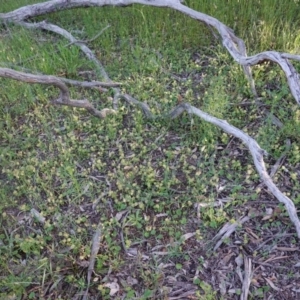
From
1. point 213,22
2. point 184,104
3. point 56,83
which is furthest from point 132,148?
point 213,22

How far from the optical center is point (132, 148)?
3398mm

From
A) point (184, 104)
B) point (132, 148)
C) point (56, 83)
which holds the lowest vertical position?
point (132, 148)

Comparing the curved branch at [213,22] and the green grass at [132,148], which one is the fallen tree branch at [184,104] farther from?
the green grass at [132,148]

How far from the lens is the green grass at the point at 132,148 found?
2.76 meters

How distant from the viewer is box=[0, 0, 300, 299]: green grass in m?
2.76

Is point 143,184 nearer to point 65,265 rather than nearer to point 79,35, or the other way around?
point 65,265

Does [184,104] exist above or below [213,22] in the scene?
below

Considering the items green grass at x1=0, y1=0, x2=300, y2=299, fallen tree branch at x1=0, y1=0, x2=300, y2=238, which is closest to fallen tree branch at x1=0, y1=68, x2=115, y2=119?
fallen tree branch at x1=0, y1=0, x2=300, y2=238

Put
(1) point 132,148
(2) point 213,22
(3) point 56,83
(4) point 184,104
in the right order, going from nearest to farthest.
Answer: (3) point 56,83 < (1) point 132,148 < (4) point 184,104 < (2) point 213,22

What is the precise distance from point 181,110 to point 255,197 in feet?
3.33

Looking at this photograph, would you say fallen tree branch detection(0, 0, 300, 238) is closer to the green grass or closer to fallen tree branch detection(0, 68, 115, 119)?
fallen tree branch detection(0, 68, 115, 119)

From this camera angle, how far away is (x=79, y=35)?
16.3 feet

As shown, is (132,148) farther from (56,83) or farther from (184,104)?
(56,83)

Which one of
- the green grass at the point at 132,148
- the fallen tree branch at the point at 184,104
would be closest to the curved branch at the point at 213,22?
the fallen tree branch at the point at 184,104
